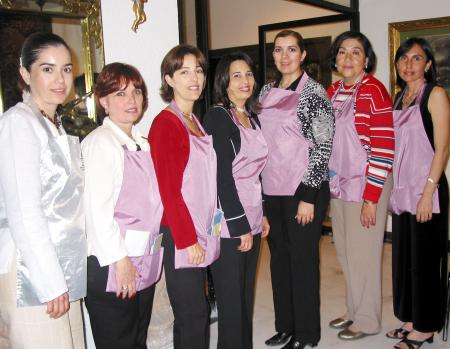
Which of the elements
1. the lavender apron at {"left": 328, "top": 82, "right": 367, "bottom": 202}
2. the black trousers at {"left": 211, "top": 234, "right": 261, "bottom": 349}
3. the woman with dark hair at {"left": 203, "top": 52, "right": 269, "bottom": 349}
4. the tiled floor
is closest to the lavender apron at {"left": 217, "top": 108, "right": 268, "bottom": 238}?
the woman with dark hair at {"left": 203, "top": 52, "right": 269, "bottom": 349}

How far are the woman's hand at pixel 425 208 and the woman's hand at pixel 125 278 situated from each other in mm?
1481

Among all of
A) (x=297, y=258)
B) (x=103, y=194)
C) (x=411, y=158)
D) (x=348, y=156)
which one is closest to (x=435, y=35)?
(x=411, y=158)

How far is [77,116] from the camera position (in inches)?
78.0

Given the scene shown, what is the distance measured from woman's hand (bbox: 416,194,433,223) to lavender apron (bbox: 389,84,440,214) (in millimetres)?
30

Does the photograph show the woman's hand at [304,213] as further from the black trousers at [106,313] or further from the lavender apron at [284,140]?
the black trousers at [106,313]

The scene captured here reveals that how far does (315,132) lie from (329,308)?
142 cm

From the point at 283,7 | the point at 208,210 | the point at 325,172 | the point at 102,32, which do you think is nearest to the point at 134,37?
the point at 102,32

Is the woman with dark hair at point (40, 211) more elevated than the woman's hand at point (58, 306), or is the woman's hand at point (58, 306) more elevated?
the woman with dark hair at point (40, 211)

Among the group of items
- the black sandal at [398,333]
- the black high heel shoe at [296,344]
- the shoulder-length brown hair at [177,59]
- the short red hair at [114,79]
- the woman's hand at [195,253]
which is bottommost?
the black sandal at [398,333]

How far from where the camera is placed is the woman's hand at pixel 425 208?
7.45ft

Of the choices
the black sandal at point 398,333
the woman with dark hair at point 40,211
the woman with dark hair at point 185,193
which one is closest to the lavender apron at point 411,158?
the black sandal at point 398,333

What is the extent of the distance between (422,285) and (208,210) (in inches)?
51.3

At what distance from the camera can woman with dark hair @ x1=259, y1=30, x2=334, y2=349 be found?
6.96 feet

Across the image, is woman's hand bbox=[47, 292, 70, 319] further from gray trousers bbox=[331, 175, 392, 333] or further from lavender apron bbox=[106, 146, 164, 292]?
gray trousers bbox=[331, 175, 392, 333]
